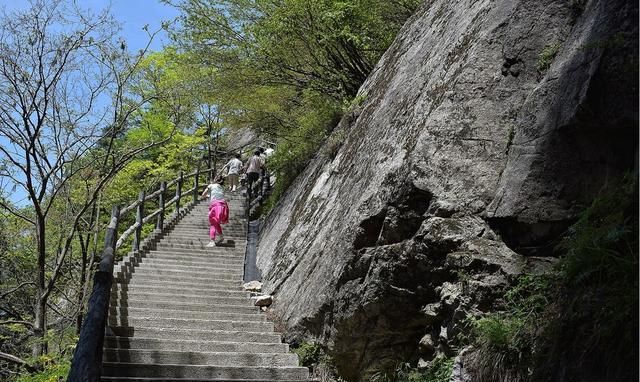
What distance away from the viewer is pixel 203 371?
20.2ft

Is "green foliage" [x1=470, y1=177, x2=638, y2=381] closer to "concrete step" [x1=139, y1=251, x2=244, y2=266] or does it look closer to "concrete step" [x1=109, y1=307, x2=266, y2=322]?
"concrete step" [x1=109, y1=307, x2=266, y2=322]

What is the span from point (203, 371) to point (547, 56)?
485 centimetres

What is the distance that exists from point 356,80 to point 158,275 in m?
6.34

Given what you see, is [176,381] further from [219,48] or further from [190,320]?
[219,48]

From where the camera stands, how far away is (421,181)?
18.0 feet

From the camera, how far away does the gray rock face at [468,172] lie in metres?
4.36

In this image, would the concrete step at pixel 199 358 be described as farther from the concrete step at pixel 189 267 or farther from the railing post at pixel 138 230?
the railing post at pixel 138 230

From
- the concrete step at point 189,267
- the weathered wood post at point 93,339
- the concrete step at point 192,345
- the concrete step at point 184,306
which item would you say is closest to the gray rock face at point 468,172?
the concrete step at point 192,345

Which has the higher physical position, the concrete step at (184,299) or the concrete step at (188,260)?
the concrete step at (188,260)

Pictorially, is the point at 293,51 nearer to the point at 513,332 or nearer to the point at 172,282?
the point at 172,282

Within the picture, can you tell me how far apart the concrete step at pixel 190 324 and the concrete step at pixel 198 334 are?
0.16 metres

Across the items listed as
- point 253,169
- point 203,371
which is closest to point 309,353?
point 203,371

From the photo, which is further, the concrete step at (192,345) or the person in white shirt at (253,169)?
Answer: the person in white shirt at (253,169)

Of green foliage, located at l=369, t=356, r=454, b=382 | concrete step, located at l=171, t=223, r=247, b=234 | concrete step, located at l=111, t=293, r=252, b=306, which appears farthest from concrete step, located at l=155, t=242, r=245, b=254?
green foliage, located at l=369, t=356, r=454, b=382
